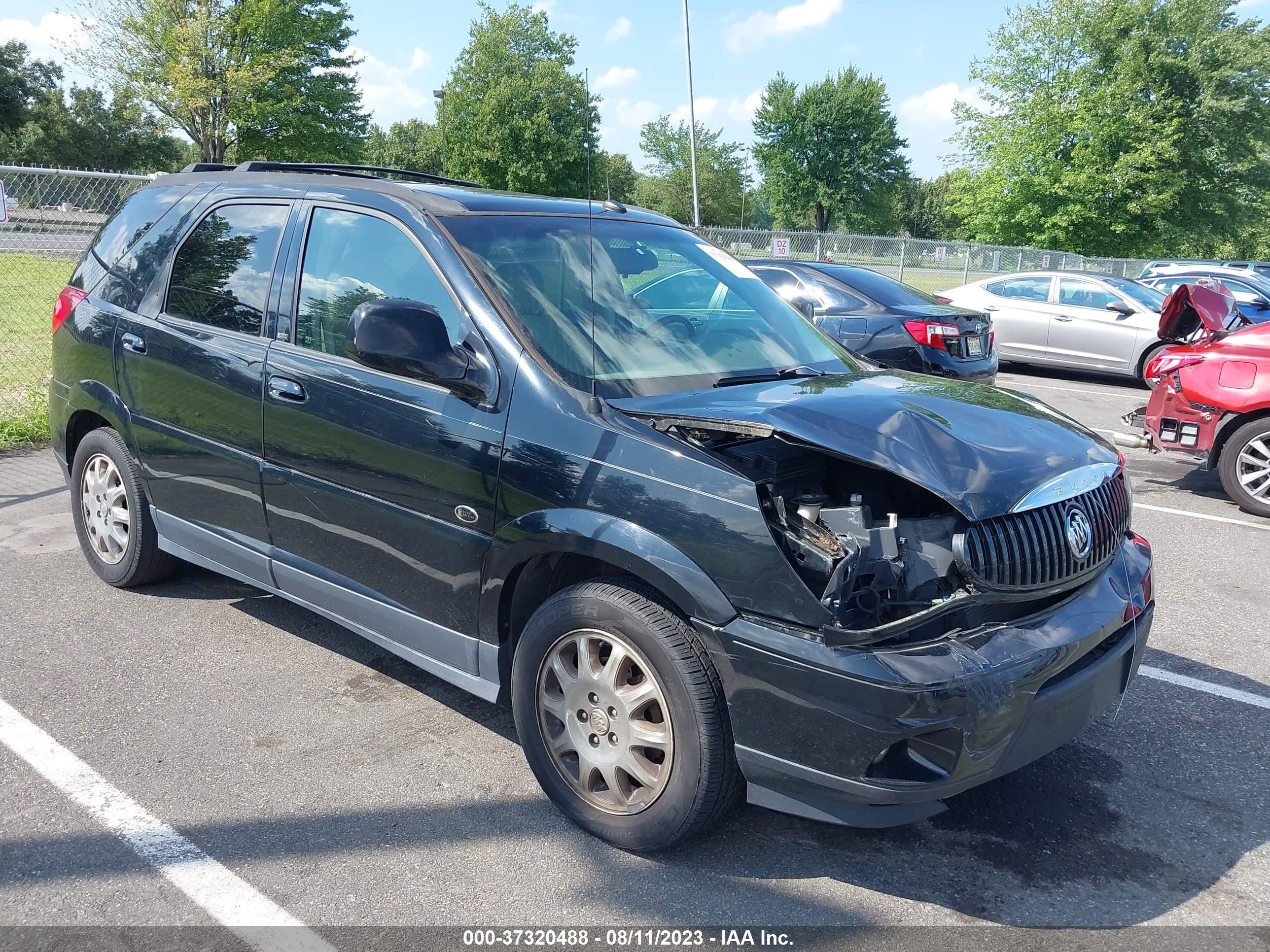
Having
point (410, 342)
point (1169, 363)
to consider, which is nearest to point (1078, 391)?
point (1169, 363)

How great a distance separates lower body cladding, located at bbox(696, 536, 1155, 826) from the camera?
98.1 inches

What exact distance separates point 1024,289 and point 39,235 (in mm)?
12780

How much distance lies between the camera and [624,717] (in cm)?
290

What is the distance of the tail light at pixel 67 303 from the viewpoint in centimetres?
497

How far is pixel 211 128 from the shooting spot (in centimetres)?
3803

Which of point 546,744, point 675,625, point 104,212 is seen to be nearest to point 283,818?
point 546,744

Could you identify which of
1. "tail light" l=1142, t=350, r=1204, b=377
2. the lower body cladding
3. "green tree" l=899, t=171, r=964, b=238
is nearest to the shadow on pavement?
the lower body cladding

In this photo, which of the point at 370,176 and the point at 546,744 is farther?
the point at 370,176

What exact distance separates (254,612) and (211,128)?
1515 inches

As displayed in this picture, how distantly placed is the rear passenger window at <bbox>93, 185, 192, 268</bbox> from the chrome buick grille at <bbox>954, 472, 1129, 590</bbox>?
3.83 meters

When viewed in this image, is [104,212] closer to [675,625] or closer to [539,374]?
[539,374]

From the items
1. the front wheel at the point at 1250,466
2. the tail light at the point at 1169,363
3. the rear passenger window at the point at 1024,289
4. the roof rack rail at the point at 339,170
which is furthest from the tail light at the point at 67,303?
the rear passenger window at the point at 1024,289

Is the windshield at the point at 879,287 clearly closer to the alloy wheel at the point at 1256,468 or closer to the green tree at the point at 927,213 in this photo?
the alloy wheel at the point at 1256,468

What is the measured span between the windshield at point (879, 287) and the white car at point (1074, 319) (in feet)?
12.9
